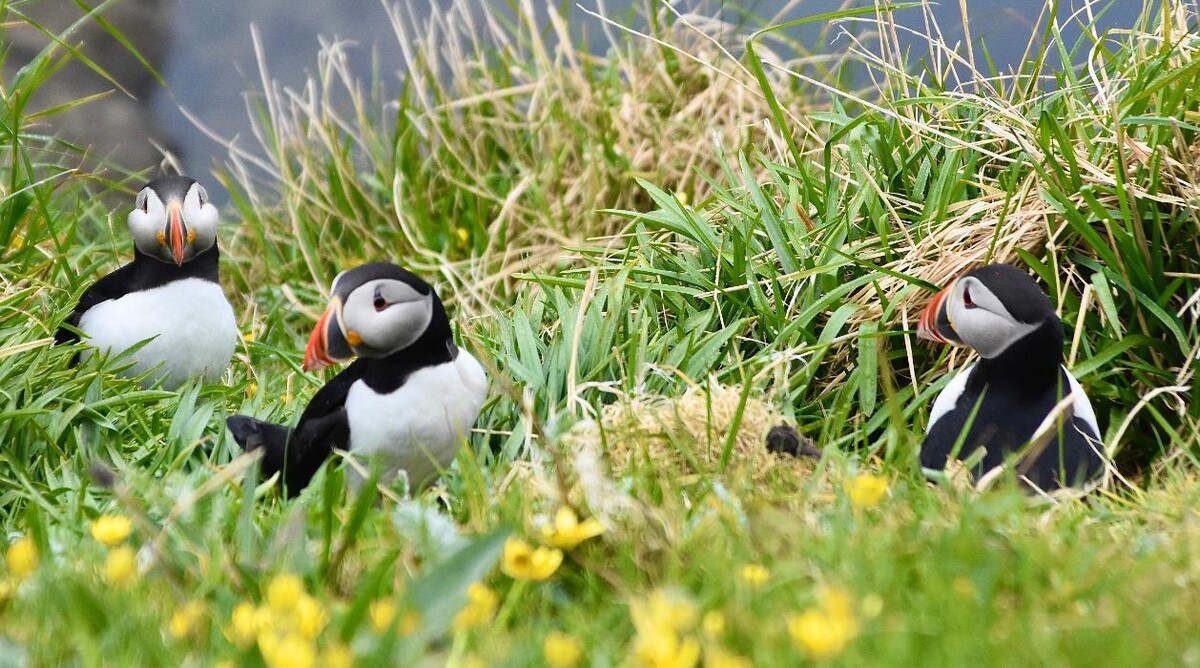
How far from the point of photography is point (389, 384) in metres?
2.77

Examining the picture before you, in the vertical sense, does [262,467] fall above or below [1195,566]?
below

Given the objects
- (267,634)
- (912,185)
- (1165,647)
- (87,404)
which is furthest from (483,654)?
(912,185)

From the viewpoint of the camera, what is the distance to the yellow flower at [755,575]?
1.88 metres

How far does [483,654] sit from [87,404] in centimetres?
186

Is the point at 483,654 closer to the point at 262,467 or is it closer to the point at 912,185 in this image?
the point at 262,467

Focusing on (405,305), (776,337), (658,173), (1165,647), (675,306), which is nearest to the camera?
(1165,647)

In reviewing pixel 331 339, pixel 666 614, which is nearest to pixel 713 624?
pixel 666 614

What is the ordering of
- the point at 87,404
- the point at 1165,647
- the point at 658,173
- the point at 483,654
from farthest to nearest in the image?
1. the point at 658,173
2. the point at 87,404
3. the point at 483,654
4. the point at 1165,647

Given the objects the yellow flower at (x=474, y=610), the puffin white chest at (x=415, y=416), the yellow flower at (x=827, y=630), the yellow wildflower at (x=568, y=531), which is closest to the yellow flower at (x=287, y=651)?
the yellow flower at (x=474, y=610)

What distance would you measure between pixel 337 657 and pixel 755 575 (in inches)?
24.9

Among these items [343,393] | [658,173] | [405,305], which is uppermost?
[405,305]

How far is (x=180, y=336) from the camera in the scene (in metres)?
→ 3.66

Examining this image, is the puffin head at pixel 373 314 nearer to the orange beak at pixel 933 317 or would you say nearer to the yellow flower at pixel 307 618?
the yellow flower at pixel 307 618

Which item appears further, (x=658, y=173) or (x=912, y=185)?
(x=658, y=173)
